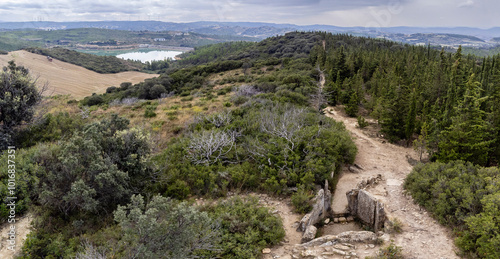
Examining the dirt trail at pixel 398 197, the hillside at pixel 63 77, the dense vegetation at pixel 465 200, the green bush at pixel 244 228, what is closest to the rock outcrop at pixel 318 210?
the dirt trail at pixel 398 197

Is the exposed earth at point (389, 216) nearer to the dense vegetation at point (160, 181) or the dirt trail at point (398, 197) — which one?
the dirt trail at point (398, 197)

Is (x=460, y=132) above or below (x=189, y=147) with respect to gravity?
above

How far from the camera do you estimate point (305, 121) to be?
663 inches

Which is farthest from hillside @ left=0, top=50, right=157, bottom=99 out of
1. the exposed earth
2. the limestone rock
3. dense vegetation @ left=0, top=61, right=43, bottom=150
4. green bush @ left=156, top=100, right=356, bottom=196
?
the limestone rock

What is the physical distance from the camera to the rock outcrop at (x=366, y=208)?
33.8ft

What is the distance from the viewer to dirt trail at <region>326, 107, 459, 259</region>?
8.09 meters

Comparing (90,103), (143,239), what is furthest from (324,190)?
(90,103)

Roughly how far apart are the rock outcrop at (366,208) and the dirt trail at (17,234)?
11.7 m

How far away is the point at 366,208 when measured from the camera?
11.1m

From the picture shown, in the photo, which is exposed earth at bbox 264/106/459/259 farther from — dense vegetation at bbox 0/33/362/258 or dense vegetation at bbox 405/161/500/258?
dense vegetation at bbox 0/33/362/258

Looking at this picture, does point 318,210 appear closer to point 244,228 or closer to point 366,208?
point 366,208

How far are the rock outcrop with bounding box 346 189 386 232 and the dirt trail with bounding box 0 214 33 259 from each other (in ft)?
38.3

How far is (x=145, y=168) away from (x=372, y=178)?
35.8 ft

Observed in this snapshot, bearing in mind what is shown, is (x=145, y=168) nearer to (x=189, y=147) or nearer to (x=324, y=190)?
(x=189, y=147)
